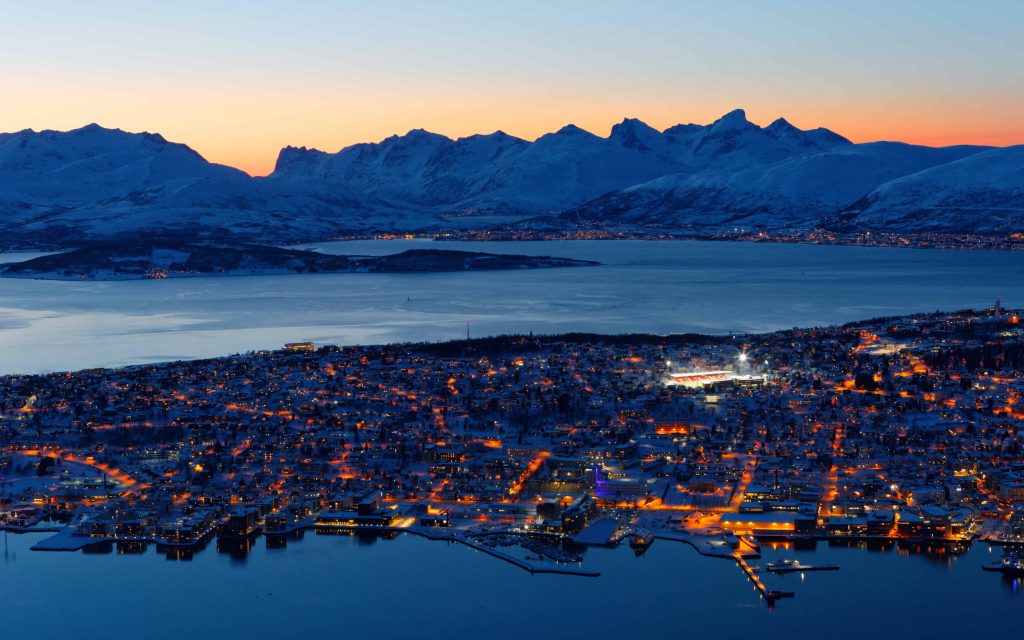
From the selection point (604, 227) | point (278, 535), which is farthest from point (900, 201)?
point (278, 535)

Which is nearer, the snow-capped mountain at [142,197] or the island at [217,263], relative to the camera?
the island at [217,263]

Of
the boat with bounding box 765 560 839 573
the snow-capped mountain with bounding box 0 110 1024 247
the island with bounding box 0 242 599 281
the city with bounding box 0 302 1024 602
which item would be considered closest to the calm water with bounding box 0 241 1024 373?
the island with bounding box 0 242 599 281

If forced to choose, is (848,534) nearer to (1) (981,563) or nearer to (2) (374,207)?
(1) (981,563)

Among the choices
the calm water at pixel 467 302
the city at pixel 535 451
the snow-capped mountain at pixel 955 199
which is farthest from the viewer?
the snow-capped mountain at pixel 955 199

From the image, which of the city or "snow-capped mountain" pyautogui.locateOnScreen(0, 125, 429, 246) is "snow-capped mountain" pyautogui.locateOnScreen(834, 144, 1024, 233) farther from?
the city

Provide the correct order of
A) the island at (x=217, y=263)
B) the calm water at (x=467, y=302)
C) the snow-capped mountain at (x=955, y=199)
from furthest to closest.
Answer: the snow-capped mountain at (x=955, y=199) < the island at (x=217, y=263) < the calm water at (x=467, y=302)

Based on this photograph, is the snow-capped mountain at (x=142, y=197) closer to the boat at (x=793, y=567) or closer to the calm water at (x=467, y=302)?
the calm water at (x=467, y=302)

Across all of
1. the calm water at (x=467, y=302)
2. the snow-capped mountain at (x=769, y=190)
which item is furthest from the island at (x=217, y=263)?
the snow-capped mountain at (x=769, y=190)

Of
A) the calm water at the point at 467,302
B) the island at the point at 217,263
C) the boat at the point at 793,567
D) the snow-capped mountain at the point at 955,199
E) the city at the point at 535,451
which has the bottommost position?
the boat at the point at 793,567
